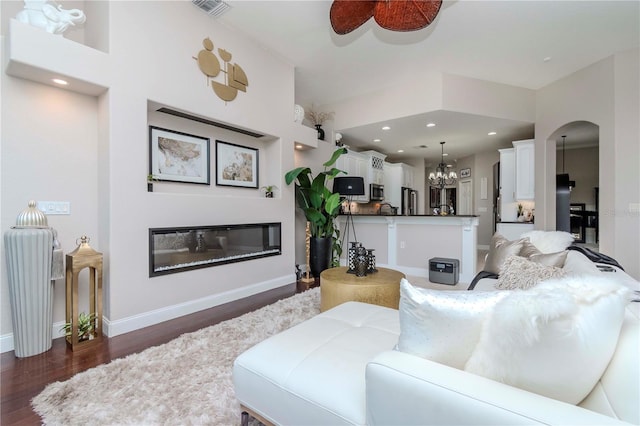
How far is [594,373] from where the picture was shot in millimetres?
761

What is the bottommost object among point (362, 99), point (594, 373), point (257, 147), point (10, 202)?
point (594, 373)

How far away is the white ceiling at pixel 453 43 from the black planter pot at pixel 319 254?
92.9 inches

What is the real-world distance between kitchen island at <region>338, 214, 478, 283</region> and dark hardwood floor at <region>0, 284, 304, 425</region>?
3.03 meters

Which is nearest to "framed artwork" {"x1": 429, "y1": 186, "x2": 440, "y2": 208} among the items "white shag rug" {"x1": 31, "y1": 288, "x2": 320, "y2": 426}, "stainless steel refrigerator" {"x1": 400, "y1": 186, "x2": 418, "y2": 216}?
"stainless steel refrigerator" {"x1": 400, "y1": 186, "x2": 418, "y2": 216}

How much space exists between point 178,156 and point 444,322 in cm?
313

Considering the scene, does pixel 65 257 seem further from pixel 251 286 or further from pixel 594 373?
pixel 594 373

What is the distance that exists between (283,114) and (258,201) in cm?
135

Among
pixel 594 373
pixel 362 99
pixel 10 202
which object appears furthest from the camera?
pixel 362 99

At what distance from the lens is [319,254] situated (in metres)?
4.45

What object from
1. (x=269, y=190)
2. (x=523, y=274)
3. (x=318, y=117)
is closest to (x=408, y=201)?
(x=318, y=117)

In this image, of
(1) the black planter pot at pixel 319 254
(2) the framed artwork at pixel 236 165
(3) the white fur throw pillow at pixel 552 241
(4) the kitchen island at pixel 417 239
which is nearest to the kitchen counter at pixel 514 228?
(4) the kitchen island at pixel 417 239

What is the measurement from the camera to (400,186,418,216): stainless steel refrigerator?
25.5 ft

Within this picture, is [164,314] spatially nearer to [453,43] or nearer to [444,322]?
[444,322]

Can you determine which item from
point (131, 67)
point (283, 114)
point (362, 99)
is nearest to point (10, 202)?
point (131, 67)
